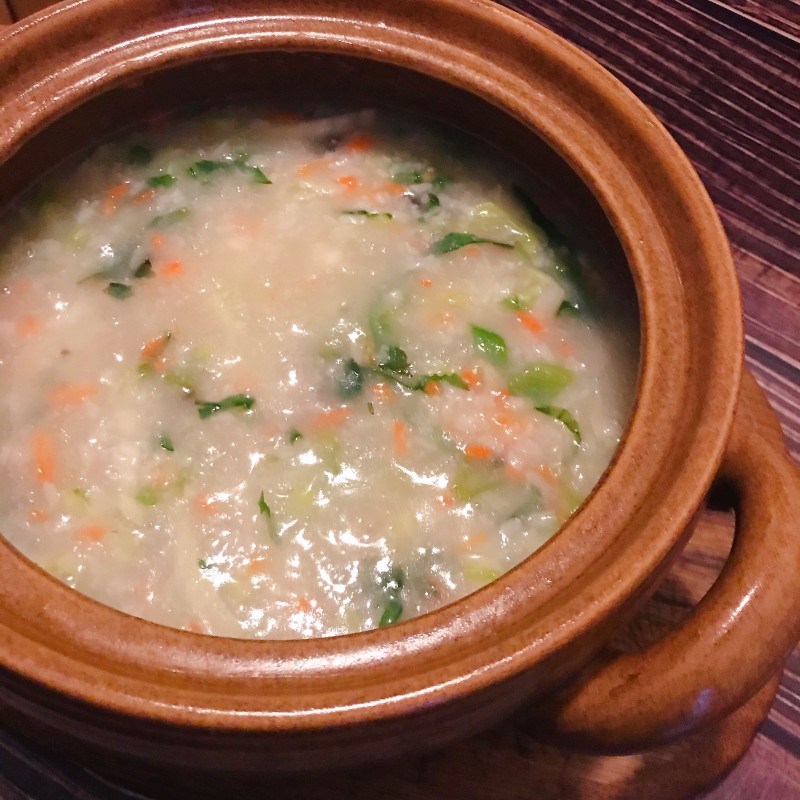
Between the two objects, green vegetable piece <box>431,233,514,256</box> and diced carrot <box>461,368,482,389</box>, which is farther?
green vegetable piece <box>431,233,514,256</box>

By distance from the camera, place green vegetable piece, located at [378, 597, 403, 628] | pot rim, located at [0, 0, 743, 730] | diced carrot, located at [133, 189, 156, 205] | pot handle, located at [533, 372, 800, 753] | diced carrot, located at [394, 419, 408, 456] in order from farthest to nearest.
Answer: diced carrot, located at [133, 189, 156, 205], diced carrot, located at [394, 419, 408, 456], green vegetable piece, located at [378, 597, 403, 628], pot handle, located at [533, 372, 800, 753], pot rim, located at [0, 0, 743, 730]

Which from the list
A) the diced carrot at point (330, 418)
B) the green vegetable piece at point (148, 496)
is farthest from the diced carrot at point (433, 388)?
the green vegetable piece at point (148, 496)

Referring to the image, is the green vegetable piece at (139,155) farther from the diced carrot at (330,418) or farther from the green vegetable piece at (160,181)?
the diced carrot at (330,418)

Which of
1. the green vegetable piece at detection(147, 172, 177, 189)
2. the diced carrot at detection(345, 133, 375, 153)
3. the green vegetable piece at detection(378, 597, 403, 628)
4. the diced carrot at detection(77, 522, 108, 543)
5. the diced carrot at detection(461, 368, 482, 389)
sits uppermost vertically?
the diced carrot at detection(345, 133, 375, 153)

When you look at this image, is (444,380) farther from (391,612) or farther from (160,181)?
(160,181)

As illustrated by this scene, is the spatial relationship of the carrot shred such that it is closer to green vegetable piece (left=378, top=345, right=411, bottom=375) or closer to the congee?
the congee

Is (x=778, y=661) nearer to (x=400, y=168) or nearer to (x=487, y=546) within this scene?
(x=487, y=546)

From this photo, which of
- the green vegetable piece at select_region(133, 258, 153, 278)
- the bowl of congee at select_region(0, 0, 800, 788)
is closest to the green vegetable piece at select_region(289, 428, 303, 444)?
the bowl of congee at select_region(0, 0, 800, 788)
